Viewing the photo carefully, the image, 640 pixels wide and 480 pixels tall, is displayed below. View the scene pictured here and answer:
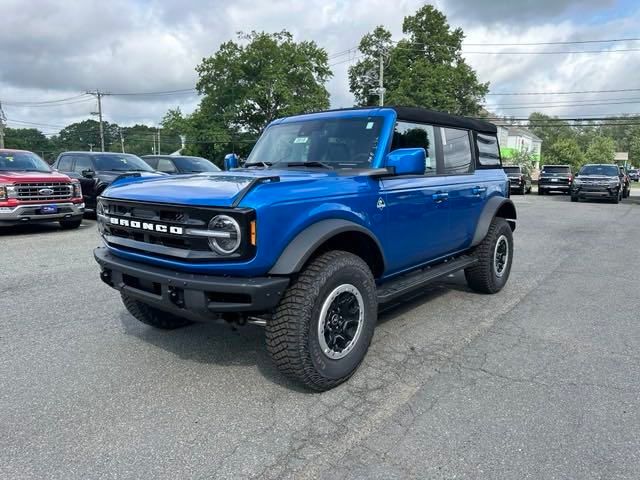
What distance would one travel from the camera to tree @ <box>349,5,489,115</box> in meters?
42.3

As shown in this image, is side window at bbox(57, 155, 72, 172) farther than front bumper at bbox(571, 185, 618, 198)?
No

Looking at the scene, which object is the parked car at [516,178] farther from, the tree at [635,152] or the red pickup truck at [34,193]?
the tree at [635,152]

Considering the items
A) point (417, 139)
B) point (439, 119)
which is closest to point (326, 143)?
point (417, 139)

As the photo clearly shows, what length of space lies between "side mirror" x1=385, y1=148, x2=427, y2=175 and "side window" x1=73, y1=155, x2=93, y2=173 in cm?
1113

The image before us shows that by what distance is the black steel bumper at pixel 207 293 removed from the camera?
8.97 feet

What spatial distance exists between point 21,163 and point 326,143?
9303 mm

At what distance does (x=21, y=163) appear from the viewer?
10.6m

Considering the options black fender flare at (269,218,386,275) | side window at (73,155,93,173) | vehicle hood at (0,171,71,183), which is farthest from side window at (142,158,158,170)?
black fender flare at (269,218,386,275)

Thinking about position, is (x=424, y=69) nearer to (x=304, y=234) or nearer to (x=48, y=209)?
(x=48, y=209)

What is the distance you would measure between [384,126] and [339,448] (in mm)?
2491

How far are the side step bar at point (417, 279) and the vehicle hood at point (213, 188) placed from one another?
0.92 m

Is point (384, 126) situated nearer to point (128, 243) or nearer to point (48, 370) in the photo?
point (128, 243)

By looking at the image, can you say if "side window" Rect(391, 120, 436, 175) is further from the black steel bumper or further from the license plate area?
the license plate area

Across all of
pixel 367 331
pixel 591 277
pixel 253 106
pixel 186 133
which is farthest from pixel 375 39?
pixel 367 331
